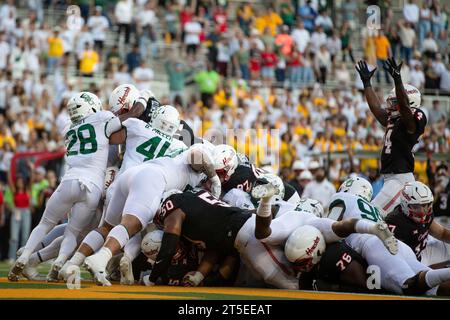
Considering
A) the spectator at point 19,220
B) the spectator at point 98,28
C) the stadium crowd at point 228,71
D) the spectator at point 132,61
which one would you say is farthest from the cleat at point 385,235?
the spectator at point 98,28

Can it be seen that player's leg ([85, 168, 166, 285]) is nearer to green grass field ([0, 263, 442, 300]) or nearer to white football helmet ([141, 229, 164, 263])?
white football helmet ([141, 229, 164, 263])

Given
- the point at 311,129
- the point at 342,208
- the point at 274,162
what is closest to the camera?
the point at 342,208

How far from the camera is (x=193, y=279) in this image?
8820 mm

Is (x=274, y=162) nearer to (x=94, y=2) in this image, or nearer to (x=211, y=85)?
(x=211, y=85)

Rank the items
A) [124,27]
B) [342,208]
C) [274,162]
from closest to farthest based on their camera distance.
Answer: [342,208]
[274,162]
[124,27]

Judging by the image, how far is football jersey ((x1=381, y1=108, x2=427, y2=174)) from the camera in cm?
1029

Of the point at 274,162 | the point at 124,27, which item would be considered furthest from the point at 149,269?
the point at 124,27

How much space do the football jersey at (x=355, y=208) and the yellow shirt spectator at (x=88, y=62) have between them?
40.2 feet

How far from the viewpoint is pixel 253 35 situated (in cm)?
2339

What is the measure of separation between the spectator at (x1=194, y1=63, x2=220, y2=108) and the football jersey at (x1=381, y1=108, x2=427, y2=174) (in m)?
10.9

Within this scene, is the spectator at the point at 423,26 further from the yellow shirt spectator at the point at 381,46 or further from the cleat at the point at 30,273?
the cleat at the point at 30,273

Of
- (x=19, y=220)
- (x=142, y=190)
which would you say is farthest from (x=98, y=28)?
(x=142, y=190)

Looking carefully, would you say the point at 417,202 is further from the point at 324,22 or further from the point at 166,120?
the point at 324,22
